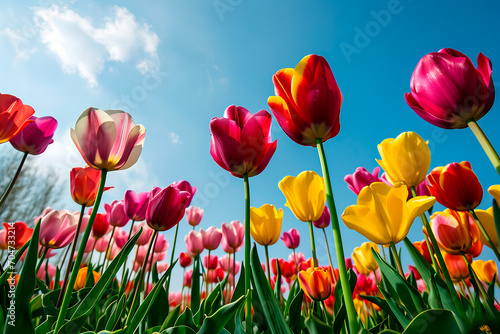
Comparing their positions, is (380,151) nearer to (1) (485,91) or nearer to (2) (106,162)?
(1) (485,91)

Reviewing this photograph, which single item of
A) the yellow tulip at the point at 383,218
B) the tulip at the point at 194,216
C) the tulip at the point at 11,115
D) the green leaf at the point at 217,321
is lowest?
the green leaf at the point at 217,321

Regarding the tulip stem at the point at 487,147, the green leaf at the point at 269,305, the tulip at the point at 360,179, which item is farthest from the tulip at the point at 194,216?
the tulip stem at the point at 487,147

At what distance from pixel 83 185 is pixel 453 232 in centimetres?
173

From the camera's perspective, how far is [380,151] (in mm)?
1208

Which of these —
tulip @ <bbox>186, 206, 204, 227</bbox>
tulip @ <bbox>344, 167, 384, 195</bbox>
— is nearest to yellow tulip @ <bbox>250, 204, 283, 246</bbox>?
tulip @ <bbox>344, 167, 384, 195</bbox>

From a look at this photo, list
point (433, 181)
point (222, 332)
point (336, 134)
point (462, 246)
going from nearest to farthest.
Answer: point (222, 332)
point (336, 134)
point (433, 181)
point (462, 246)

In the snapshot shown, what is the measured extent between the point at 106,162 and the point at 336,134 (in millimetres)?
710

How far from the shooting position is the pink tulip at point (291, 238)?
289cm

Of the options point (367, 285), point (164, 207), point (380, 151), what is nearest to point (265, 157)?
point (164, 207)

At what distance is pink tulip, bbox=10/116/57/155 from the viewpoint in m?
1.34

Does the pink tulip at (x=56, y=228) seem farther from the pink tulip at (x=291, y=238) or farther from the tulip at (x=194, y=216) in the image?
the pink tulip at (x=291, y=238)

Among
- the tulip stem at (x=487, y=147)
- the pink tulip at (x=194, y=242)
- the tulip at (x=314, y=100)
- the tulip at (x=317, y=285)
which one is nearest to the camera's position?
the tulip stem at (x=487, y=147)

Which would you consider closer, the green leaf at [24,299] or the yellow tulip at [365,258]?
the green leaf at [24,299]

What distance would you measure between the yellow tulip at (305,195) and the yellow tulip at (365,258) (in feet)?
3.41
